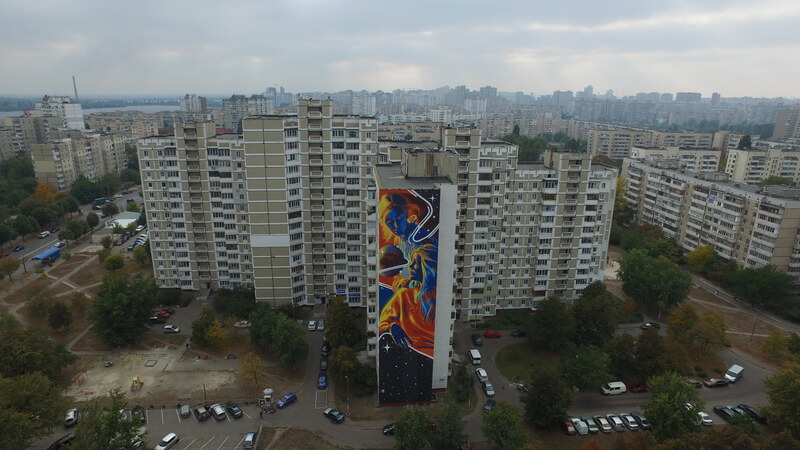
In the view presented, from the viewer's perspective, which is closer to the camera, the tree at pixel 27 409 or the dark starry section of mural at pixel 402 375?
the tree at pixel 27 409

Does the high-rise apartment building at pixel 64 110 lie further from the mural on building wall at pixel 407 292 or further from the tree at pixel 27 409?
the mural on building wall at pixel 407 292

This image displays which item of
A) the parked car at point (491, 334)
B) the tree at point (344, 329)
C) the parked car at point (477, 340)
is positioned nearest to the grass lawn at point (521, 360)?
the parked car at point (491, 334)

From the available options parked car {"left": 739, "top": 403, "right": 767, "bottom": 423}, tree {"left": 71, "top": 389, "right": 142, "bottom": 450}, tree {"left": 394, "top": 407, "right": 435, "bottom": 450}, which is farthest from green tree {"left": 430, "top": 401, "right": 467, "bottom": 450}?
A: parked car {"left": 739, "top": 403, "right": 767, "bottom": 423}

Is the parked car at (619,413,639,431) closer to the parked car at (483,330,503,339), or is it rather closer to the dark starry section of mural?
the parked car at (483,330,503,339)

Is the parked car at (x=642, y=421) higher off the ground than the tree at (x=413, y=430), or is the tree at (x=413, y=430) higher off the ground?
the tree at (x=413, y=430)

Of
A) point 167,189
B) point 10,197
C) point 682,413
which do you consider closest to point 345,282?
point 167,189

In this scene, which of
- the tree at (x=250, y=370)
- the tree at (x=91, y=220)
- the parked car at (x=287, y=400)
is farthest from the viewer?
the tree at (x=91, y=220)

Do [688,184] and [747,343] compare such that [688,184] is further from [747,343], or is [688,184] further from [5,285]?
[5,285]
